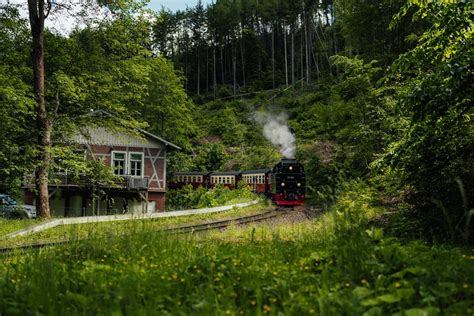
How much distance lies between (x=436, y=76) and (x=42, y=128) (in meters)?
13.0

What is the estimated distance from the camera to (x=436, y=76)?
6109 millimetres

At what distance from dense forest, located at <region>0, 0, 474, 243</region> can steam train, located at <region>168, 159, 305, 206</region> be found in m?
1.12

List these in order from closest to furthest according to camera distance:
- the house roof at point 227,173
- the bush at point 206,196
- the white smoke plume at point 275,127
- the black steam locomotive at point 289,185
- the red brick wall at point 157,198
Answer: the black steam locomotive at point 289,185 → the bush at point 206,196 → the red brick wall at point 157,198 → the house roof at point 227,173 → the white smoke plume at point 275,127

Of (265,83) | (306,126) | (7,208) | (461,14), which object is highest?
(265,83)

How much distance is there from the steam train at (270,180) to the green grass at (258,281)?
17.0 m

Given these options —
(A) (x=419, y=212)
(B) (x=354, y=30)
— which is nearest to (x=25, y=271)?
(A) (x=419, y=212)

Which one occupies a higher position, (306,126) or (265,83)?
(265,83)

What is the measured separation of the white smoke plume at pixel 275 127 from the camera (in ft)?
109

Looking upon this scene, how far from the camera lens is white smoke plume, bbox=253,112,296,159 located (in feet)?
109

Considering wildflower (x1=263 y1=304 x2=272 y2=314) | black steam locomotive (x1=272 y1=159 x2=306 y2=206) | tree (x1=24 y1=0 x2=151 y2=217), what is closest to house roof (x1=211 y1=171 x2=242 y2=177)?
black steam locomotive (x1=272 y1=159 x2=306 y2=206)

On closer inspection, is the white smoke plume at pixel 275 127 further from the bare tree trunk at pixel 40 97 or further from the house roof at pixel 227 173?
the bare tree trunk at pixel 40 97

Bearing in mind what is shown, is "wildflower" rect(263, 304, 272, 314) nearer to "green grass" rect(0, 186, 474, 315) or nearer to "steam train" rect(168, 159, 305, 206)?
"green grass" rect(0, 186, 474, 315)

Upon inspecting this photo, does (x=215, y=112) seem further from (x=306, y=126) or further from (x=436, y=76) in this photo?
(x=436, y=76)

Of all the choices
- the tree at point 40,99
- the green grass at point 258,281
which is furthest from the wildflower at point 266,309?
the tree at point 40,99
